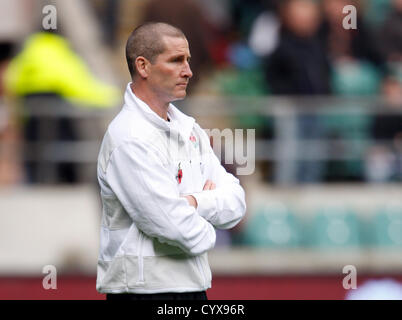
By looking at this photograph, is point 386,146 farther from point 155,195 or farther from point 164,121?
point 155,195

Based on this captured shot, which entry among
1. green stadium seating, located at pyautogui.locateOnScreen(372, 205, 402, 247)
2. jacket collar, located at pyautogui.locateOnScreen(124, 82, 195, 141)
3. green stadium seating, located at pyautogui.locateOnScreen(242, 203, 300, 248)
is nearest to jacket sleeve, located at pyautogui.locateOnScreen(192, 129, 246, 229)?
jacket collar, located at pyautogui.locateOnScreen(124, 82, 195, 141)

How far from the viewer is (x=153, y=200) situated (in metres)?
5.15

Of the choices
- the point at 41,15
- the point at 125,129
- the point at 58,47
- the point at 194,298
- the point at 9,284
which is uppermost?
the point at 41,15

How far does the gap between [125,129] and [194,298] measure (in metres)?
0.75

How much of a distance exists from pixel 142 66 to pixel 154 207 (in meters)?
0.58

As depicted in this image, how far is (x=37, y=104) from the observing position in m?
10.1

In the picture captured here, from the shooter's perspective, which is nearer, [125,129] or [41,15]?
[125,129]

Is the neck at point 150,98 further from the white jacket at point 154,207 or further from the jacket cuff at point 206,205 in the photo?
the jacket cuff at point 206,205

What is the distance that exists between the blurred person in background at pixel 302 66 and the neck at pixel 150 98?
4979 millimetres

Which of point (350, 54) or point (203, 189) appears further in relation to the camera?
point (350, 54)

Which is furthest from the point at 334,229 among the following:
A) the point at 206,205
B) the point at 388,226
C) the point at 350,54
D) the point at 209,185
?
the point at 206,205
